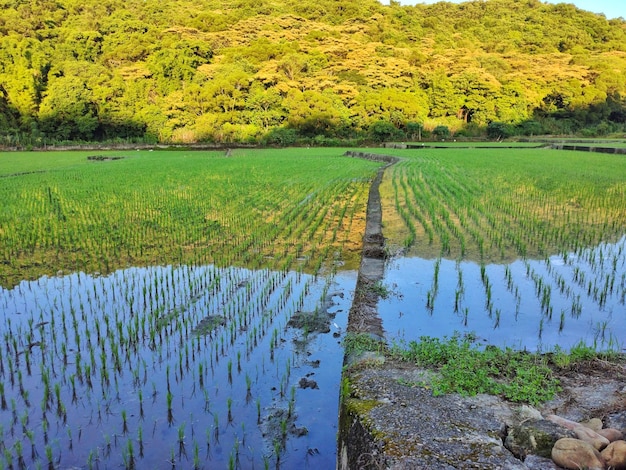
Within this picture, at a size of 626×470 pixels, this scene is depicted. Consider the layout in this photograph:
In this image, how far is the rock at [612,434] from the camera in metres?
2.18

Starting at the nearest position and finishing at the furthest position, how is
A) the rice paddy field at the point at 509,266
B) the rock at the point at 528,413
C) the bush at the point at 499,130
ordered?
1. the rock at the point at 528,413
2. the rice paddy field at the point at 509,266
3. the bush at the point at 499,130

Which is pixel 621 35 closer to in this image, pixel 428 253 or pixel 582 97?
pixel 582 97

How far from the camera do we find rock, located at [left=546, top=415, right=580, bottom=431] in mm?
2252

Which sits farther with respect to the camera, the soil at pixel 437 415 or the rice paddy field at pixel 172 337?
the rice paddy field at pixel 172 337

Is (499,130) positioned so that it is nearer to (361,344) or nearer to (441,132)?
(441,132)

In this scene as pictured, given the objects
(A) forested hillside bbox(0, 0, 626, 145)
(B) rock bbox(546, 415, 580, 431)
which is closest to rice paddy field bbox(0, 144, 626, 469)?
(B) rock bbox(546, 415, 580, 431)

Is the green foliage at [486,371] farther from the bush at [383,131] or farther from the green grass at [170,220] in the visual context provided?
the bush at [383,131]

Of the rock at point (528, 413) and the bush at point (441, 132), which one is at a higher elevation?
the bush at point (441, 132)

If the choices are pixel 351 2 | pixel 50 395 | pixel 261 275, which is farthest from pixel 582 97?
pixel 50 395

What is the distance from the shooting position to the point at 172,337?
397 cm

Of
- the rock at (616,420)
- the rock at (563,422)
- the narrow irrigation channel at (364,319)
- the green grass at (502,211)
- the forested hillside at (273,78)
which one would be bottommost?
the narrow irrigation channel at (364,319)

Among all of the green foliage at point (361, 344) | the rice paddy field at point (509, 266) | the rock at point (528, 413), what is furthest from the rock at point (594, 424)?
the green foliage at point (361, 344)

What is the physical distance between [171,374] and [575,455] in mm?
2499

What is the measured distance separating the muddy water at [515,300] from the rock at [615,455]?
5.60 ft
